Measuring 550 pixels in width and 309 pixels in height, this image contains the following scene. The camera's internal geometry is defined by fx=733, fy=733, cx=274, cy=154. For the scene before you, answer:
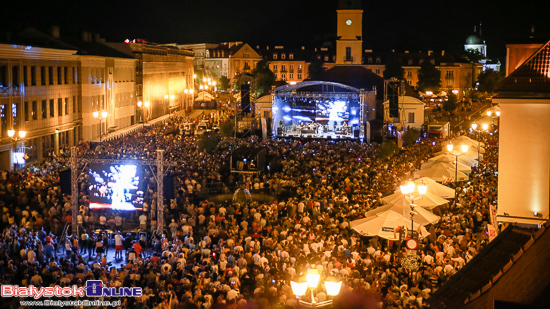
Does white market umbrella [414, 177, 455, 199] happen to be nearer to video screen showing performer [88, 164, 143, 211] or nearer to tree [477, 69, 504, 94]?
video screen showing performer [88, 164, 143, 211]

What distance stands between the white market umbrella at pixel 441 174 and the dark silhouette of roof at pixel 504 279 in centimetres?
1463

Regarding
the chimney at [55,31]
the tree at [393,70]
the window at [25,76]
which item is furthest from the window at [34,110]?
the tree at [393,70]

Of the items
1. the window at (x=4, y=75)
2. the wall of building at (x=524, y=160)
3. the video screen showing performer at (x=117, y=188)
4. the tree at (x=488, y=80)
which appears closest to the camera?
the wall of building at (x=524, y=160)

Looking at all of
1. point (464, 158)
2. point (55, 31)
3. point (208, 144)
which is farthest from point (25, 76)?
point (464, 158)

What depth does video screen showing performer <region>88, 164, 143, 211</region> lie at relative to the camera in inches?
917

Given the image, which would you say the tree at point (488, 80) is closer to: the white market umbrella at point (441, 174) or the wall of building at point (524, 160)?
the white market umbrella at point (441, 174)

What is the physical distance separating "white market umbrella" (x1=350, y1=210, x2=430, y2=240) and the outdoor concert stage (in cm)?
3534

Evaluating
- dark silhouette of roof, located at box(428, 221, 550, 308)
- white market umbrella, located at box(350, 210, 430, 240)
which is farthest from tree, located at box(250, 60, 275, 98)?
dark silhouette of roof, located at box(428, 221, 550, 308)

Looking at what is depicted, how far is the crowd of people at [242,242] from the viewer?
625 inches

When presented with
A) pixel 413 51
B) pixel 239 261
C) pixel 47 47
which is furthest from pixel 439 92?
pixel 239 261

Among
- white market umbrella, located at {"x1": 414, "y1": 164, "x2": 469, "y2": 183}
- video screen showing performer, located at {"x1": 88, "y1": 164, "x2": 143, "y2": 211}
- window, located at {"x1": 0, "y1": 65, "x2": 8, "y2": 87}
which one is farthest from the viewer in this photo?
window, located at {"x1": 0, "y1": 65, "x2": 8, "y2": 87}

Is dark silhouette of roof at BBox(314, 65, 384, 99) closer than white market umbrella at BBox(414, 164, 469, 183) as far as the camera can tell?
No

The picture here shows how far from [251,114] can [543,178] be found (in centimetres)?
4913

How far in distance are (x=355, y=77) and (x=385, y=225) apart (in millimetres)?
60061
